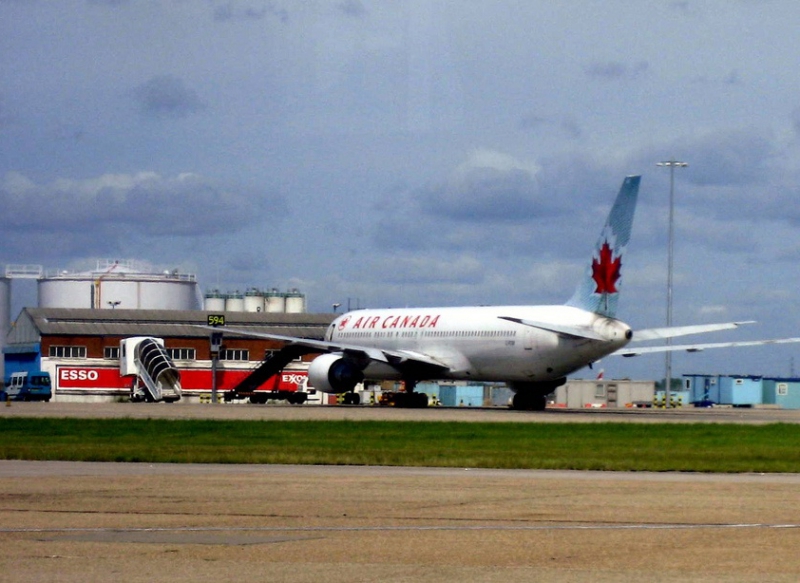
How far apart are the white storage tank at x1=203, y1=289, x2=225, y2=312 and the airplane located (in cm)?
5392

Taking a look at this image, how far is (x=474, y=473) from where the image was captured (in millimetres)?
25422

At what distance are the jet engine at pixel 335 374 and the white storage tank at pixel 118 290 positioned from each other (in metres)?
54.2

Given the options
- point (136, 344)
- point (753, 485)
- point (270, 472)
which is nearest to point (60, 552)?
point (270, 472)

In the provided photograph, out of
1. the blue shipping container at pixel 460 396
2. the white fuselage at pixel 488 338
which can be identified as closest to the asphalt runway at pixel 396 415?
the white fuselage at pixel 488 338

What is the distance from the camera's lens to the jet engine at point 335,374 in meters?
67.1

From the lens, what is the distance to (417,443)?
35.1 meters

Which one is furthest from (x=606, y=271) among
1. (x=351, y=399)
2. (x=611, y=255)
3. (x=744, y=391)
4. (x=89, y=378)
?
(x=744, y=391)

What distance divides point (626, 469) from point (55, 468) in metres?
10.5

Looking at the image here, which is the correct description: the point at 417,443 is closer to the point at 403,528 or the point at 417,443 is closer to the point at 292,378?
the point at 403,528

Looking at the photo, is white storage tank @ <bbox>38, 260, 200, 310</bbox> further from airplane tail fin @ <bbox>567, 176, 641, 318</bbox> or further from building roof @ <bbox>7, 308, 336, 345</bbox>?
airplane tail fin @ <bbox>567, 176, 641, 318</bbox>

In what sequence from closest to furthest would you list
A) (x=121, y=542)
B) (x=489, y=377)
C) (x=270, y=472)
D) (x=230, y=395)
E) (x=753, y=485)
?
(x=121, y=542)
(x=753, y=485)
(x=270, y=472)
(x=489, y=377)
(x=230, y=395)

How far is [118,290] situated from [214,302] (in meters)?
10.5

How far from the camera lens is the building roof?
103 m

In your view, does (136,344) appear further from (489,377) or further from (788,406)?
(788,406)
